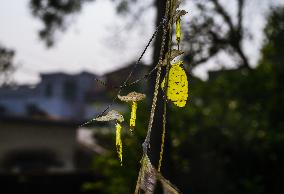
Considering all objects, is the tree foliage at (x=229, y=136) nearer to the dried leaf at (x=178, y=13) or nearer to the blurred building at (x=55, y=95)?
the dried leaf at (x=178, y=13)

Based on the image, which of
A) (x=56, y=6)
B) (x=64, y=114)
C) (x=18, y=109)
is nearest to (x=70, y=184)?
(x=56, y=6)

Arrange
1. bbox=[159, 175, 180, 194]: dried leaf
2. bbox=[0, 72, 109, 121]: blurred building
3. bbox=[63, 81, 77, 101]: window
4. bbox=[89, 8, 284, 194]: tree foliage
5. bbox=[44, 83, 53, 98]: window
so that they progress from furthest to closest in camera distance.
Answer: bbox=[44, 83, 53, 98]: window → bbox=[63, 81, 77, 101]: window → bbox=[0, 72, 109, 121]: blurred building → bbox=[89, 8, 284, 194]: tree foliage → bbox=[159, 175, 180, 194]: dried leaf

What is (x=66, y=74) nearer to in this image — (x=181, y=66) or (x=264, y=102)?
(x=264, y=102)

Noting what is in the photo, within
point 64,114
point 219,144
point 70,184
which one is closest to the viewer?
point 219,144

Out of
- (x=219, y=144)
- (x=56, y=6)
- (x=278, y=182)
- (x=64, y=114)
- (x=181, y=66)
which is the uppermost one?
(x=56, y=6)

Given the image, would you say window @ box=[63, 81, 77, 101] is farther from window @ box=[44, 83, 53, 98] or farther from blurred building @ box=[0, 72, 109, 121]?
window @ box=[44, 83, 53, 98]

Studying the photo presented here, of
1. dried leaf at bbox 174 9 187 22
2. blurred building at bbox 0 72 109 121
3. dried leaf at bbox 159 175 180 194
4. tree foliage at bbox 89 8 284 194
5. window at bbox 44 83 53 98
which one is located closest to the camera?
dried leaf at bbox 159 175 180 194

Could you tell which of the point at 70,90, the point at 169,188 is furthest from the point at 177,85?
the point at 70,90

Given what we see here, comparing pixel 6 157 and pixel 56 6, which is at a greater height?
pixel 56 6

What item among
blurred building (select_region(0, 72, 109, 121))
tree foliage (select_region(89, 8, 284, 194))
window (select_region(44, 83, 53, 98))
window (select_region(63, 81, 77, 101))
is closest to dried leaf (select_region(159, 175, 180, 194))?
Answer: tree foliage (select_region(89, 8, 284, 194))
